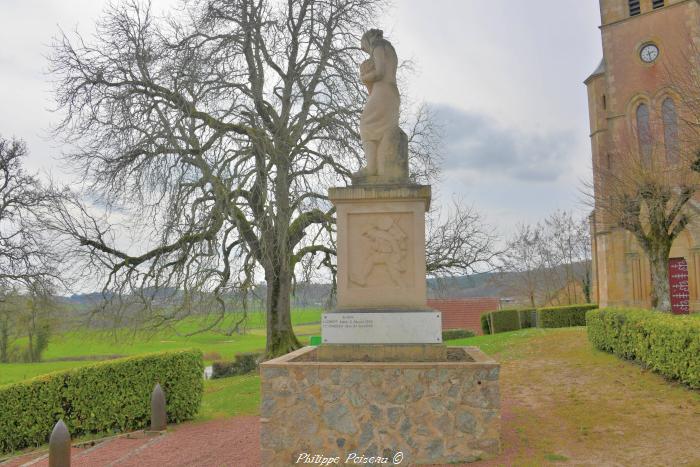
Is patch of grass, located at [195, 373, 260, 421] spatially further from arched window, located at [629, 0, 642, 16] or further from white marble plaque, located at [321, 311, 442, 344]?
arched window, located at [629, 0, 642, 16]

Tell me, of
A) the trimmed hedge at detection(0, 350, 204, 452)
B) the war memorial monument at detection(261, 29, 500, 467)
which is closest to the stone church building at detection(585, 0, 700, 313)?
the war memorial monument at detection(261, 29, 500, 467)

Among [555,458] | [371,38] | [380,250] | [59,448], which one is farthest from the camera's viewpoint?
[371,38]

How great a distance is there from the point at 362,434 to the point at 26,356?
97.1 feet

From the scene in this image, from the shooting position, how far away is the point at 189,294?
12.6 meters

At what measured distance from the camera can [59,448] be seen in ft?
20.2

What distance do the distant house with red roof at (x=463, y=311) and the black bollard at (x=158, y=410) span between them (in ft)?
92.5

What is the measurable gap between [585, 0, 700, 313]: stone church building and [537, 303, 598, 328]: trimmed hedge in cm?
251

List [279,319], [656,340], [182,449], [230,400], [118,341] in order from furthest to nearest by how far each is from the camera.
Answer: [279,319] < [118,341] < [230,400] < [656,340] < [182,449]

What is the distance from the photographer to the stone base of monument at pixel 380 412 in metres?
5.54

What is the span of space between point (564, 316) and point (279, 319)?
50.0 ft

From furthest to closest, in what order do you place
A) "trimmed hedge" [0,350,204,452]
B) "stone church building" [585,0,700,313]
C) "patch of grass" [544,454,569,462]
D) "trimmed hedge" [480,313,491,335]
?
"trimmed hedge" [480,313,491,335]
"stone church building" [585,0,700,313]
"trimmed hedge" [0,350,204,452]
"patch of grass" [544,454,569,462]

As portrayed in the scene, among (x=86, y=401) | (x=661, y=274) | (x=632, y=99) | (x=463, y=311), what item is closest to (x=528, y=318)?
(x=463, y=311)

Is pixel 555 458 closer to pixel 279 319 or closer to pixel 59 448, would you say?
pixel 59 448

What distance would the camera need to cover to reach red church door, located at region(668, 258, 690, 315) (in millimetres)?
24656
